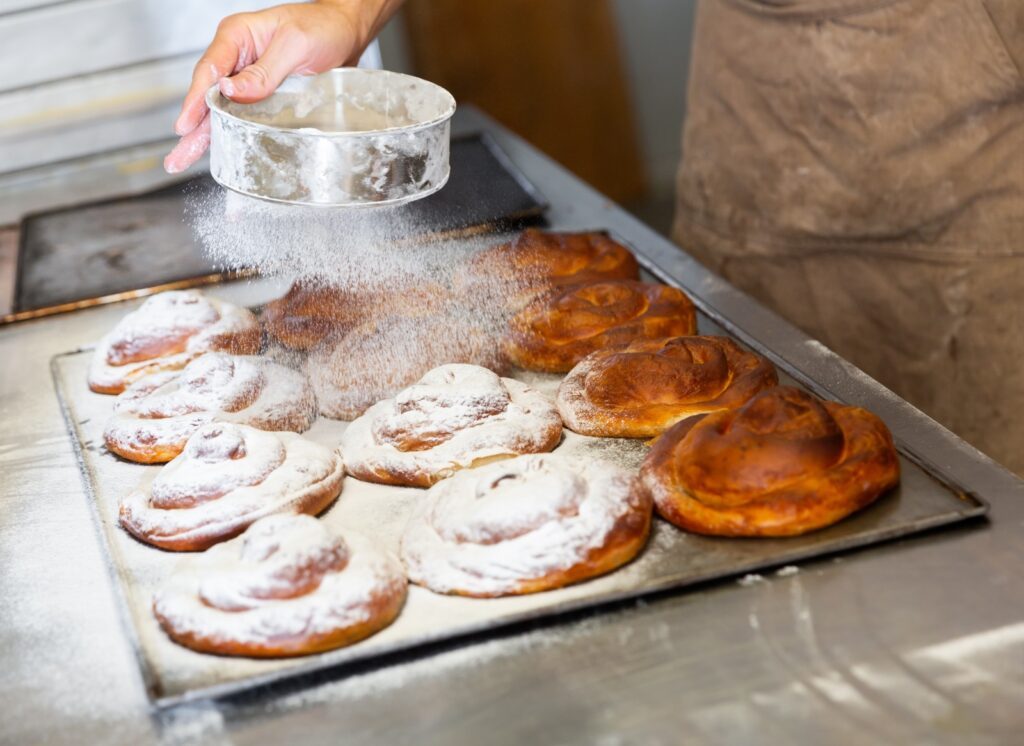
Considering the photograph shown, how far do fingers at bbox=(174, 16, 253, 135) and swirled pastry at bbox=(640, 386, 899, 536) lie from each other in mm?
877

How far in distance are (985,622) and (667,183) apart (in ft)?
14.9

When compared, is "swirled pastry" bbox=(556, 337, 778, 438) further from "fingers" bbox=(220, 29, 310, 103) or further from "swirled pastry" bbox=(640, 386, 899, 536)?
"fingers" bbox=(220, 29, 310, 103)

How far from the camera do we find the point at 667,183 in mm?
5543

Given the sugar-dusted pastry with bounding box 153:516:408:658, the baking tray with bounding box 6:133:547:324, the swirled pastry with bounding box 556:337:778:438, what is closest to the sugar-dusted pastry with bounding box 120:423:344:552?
the sugar-dusted pastry with bounding box 153:516:408:658

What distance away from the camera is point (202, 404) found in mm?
1639

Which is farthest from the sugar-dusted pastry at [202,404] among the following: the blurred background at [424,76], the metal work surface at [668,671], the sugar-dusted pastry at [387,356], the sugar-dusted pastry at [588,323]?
the blurred background at [424,76]

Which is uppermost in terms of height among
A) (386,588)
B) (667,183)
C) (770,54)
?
(770,54)

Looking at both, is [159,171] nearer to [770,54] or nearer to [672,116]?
[770,54]

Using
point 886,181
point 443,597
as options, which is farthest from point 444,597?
point 886,181

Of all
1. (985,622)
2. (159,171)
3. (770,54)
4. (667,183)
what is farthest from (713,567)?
(667,183)

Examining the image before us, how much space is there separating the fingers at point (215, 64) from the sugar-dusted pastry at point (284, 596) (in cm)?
75

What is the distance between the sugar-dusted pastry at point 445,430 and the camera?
1.49 m

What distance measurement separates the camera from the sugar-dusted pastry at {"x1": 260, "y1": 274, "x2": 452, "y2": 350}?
6.07 ft

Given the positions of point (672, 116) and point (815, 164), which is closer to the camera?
point (815, 164)
